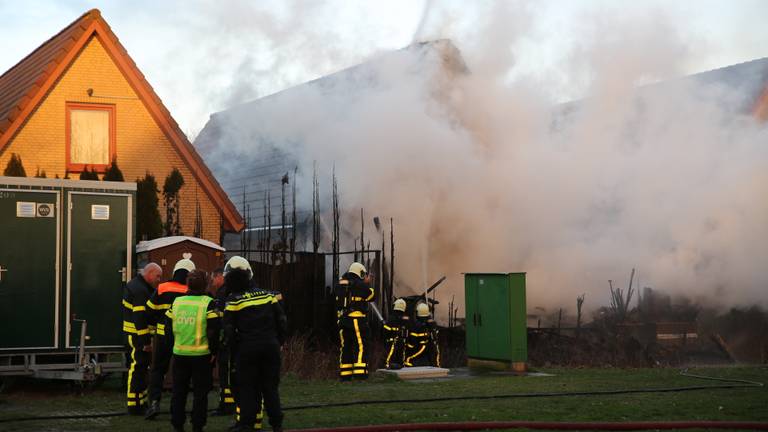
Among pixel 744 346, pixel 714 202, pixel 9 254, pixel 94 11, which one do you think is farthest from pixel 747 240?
pixel 9 254

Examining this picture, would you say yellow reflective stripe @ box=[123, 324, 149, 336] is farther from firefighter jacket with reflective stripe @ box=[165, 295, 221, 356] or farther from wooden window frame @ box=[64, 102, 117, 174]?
wooden window frame @ box=[64, 102, 117, 174]

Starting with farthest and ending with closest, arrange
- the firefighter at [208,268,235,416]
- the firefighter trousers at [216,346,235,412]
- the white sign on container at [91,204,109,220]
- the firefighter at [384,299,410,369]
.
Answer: the firefighter at [384,299,410,369] → the white sign on container at [91,204,109,220] → the firefighter trousers at [216,346,235,412] → the firefighter at [208,268,235,416]

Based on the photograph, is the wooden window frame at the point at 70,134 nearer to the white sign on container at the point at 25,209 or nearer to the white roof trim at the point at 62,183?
the white roof trim at the point at 62,183

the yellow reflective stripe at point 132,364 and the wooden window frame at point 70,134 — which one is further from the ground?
the wooden window frame at point 70,134

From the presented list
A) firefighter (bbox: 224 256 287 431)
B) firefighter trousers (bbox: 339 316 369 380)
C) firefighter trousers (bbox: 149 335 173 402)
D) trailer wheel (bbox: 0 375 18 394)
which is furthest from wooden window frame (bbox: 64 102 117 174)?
firefighter (bbox: 224 256 287 431)

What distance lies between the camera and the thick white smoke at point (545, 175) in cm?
2323

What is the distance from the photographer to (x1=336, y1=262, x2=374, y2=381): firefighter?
43.2 feet

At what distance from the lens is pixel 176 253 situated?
12539 millimetres

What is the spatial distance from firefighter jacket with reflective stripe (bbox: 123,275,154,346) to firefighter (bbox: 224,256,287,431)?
2343 mm

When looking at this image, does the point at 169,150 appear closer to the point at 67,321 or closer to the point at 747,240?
the point at 67,321

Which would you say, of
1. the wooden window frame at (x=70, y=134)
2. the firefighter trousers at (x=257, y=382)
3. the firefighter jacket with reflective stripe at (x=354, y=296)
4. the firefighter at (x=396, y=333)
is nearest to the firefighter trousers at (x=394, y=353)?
the firefighter at (x=396, y=333)

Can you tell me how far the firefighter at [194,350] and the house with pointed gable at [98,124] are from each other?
1107 centimetres

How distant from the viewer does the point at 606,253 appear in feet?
79.8

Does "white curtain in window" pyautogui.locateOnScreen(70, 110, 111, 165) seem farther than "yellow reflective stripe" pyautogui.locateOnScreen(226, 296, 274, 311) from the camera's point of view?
Yes
